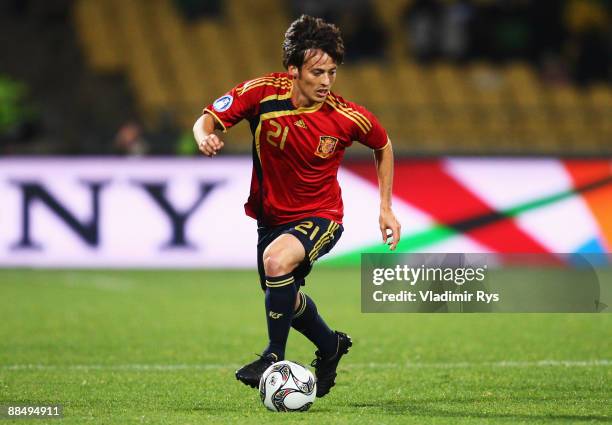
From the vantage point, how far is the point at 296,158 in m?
6.19

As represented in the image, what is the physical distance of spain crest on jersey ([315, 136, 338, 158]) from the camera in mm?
6184

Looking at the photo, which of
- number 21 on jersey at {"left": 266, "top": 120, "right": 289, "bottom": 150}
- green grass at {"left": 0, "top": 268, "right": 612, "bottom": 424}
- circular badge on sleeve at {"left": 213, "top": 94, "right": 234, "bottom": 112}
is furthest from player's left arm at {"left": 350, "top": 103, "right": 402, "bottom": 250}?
green grass at {"left": 0, "top": 268, "right": 612, "bottom": 424}

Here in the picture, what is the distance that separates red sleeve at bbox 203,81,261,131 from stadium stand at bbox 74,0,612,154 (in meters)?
10.9

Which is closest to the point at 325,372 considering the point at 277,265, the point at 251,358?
the point at 277,265

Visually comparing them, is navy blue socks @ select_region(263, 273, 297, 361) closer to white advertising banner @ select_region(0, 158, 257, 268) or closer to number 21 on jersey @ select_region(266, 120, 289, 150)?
number 21 on jersey @ select_region(266, 120, 289, 150)

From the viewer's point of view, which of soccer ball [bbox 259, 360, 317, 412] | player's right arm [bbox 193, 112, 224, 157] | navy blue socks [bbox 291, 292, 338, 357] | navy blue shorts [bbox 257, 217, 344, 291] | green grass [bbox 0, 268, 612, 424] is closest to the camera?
player's right arm [bbox 193, 112, 224, 157]

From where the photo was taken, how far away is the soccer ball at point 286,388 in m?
5.84

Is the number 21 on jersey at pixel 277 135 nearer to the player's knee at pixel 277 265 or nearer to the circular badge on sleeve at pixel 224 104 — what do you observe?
the circular badge on sleeve at pixel 224 104

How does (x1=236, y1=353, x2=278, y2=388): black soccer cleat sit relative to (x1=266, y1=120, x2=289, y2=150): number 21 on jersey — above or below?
below

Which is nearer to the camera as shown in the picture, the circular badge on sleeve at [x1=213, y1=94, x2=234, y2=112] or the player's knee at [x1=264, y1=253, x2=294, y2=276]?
the player's knee at [x1=264, y1=253, x2=294, y2=276]

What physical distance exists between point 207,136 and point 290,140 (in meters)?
0.53

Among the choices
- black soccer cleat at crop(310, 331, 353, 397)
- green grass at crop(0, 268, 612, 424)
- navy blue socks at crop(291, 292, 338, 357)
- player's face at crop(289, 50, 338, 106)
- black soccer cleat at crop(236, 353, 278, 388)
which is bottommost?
green grass at crop(0, 268, 612, 424)

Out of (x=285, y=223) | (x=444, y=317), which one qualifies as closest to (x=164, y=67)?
(x=444, y=317)

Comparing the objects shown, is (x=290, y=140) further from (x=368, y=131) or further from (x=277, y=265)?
(x=277, y=265)
